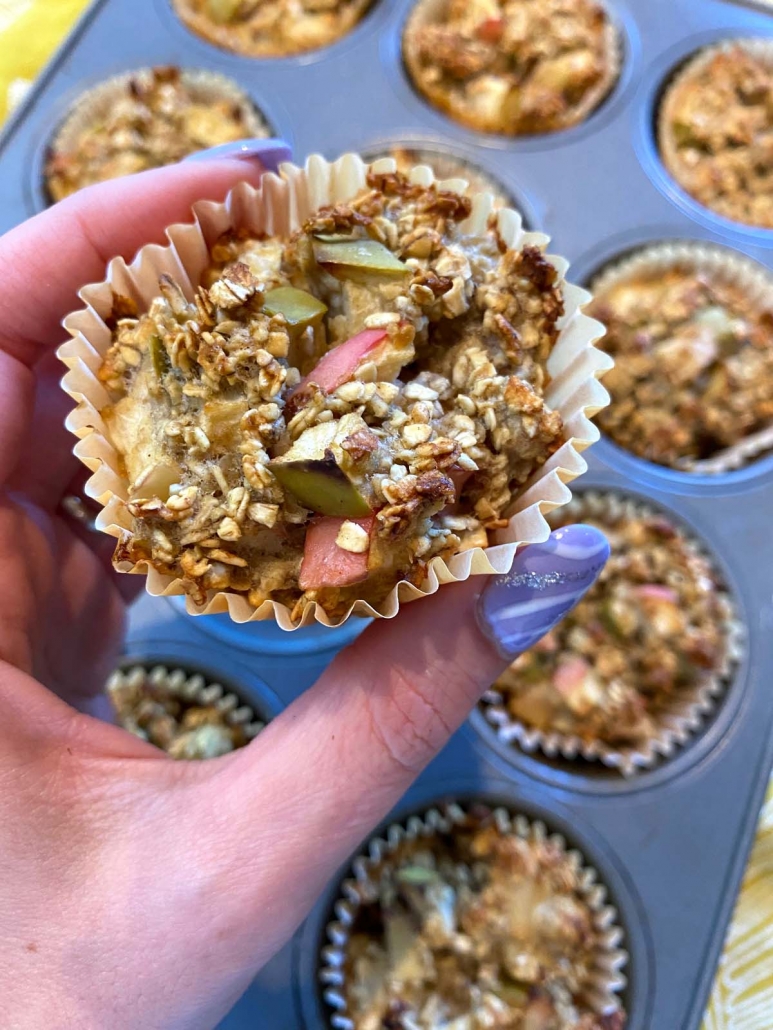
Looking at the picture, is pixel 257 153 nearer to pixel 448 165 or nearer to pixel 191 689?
pixel 448 165

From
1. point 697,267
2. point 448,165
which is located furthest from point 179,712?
point 697,267

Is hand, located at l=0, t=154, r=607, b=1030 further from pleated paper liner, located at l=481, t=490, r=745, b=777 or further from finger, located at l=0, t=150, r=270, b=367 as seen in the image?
→ pleated paper liner, located at l=481, t=490, r=745, b=777

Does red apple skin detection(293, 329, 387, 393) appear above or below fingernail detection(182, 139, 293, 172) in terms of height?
below

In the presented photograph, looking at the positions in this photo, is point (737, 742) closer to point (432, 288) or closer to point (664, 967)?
point (664, 967)

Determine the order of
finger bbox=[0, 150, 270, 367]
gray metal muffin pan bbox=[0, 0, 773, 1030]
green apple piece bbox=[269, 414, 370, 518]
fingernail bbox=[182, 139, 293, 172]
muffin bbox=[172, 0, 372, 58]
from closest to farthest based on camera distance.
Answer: green apple piece bbox=[269, 414, 370, 518] < finger bbox=[0, 150, 270, 367] < fingernail bbox=[182, 139, 293, 172] < gray metal muffin pan bbox=[0, 0, 773, 1030] < muffin bbox=[172, 0, 372, 58]

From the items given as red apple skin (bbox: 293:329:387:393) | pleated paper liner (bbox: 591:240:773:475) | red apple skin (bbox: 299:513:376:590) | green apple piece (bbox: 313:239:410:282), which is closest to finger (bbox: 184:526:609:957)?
red apple skin (bbox: 299:513:376:590)

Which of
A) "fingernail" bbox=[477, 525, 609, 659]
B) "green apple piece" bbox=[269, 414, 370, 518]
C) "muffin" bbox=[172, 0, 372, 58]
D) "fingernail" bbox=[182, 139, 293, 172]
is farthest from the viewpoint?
"muffin" bbox=[172, 0, 372, 58]

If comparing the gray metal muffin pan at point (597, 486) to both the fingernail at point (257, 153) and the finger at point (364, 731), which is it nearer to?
the finger at point (364, 731)

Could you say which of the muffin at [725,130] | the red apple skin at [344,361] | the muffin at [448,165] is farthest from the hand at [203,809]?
the muffin at [725,130]

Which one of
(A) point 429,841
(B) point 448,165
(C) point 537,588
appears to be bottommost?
(A) point 429,841
